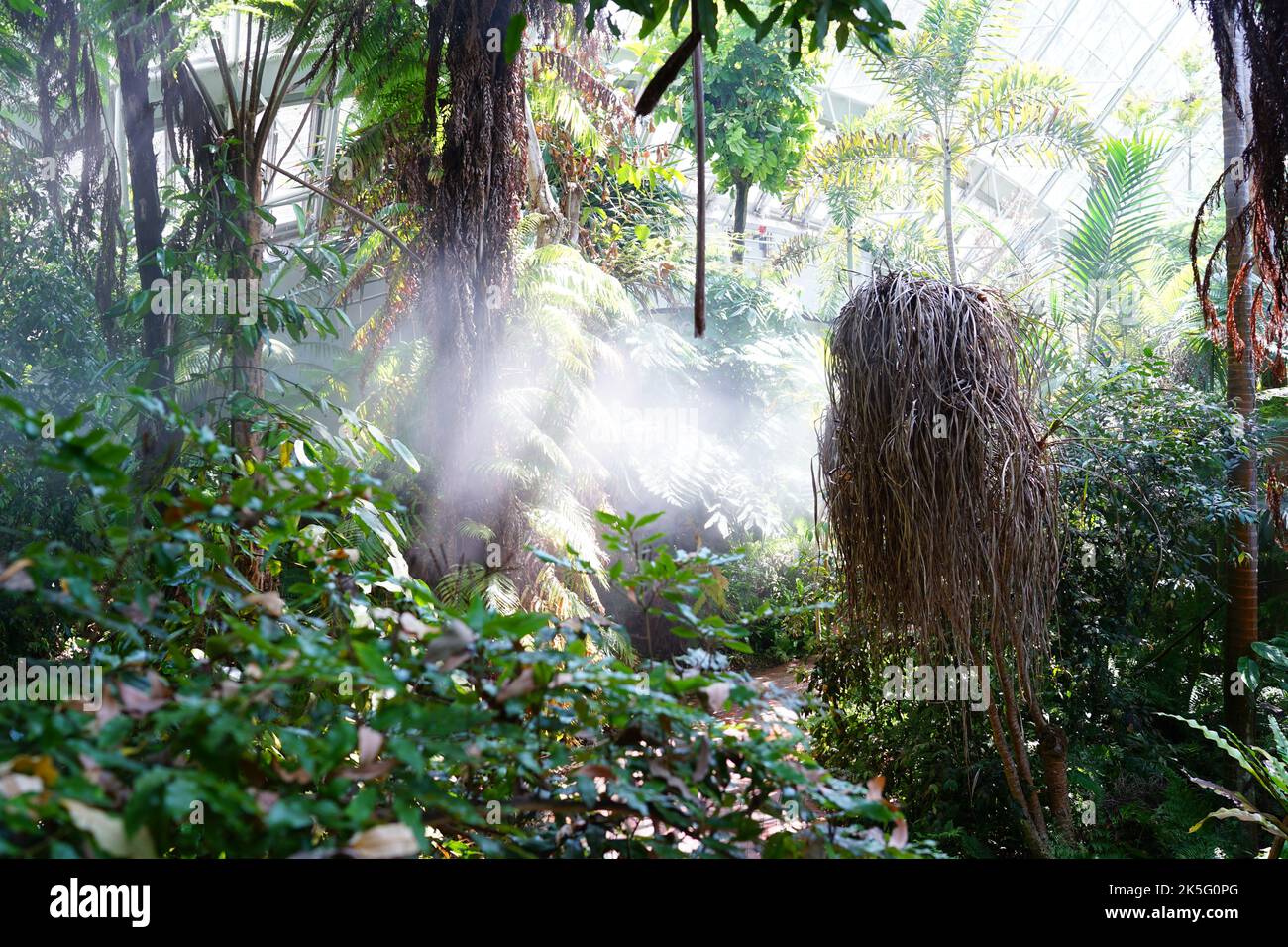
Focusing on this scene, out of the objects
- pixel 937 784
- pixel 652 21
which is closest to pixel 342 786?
pixel 652 21

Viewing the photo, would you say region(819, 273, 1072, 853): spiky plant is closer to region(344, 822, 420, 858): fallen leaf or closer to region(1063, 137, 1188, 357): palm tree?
region(344, 822, 420, 858): fallen leaf

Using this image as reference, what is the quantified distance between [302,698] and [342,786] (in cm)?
81

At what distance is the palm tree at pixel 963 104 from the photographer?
22.3ft

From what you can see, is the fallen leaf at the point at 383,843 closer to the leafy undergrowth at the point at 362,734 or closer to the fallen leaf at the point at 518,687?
the leafy undergrowth at the point at 362,734

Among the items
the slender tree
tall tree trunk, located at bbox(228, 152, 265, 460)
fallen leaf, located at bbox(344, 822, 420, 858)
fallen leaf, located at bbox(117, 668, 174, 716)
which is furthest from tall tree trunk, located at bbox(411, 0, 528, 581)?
the slender tree

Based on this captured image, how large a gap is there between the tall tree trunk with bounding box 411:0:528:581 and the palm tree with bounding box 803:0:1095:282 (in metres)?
3.64

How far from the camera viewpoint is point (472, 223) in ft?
13.6

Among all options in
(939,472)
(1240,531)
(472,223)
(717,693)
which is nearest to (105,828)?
(717,693)

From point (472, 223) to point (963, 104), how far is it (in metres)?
4.46

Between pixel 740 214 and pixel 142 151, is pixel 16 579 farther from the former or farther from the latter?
pixel 740 214

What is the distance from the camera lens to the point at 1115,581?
4.23 m

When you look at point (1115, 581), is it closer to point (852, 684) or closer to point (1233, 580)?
point (1233, 580)

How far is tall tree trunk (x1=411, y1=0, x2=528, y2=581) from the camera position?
12.9 feet

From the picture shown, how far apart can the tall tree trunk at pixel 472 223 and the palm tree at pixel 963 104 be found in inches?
143
